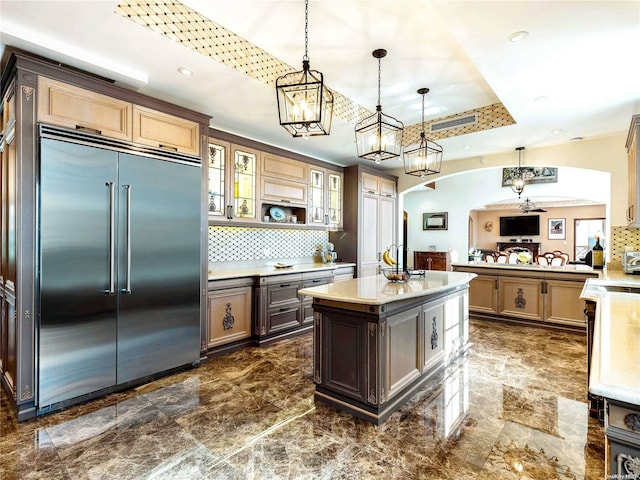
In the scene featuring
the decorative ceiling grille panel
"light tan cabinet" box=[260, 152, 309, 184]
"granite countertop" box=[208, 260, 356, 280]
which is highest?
the decorative ceiling grille panel

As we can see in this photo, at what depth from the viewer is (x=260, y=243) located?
198 inches

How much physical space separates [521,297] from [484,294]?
21.1 inches

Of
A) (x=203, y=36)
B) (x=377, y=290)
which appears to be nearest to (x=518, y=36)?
(x=377, y=290)

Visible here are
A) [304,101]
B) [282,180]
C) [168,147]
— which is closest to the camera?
[304,101]

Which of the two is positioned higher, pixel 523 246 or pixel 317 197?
pixel 317 197

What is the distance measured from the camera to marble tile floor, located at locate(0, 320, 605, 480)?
1935mm

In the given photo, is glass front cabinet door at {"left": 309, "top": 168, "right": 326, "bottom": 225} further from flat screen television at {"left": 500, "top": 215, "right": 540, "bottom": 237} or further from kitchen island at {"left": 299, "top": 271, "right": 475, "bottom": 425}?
flat screen television at {"left": 500, "top": 215, "right": 540, "bottom": 237}

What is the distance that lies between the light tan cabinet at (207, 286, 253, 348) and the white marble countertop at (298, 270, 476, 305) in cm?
148

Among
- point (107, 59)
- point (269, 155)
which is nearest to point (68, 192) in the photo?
point (107, 59)

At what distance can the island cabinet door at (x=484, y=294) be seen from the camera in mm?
5449

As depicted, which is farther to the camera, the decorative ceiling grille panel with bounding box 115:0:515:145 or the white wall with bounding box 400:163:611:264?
the white wall with bounding box 400:163:611:264

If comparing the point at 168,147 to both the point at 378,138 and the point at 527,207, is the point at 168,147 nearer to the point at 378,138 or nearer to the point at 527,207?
the point at 378,138

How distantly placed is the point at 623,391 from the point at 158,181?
11.0 ft

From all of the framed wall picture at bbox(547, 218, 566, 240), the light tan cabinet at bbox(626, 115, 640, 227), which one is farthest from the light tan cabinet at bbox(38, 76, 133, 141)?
the framed wall picture at bbox(547, 218, 566, 240)
